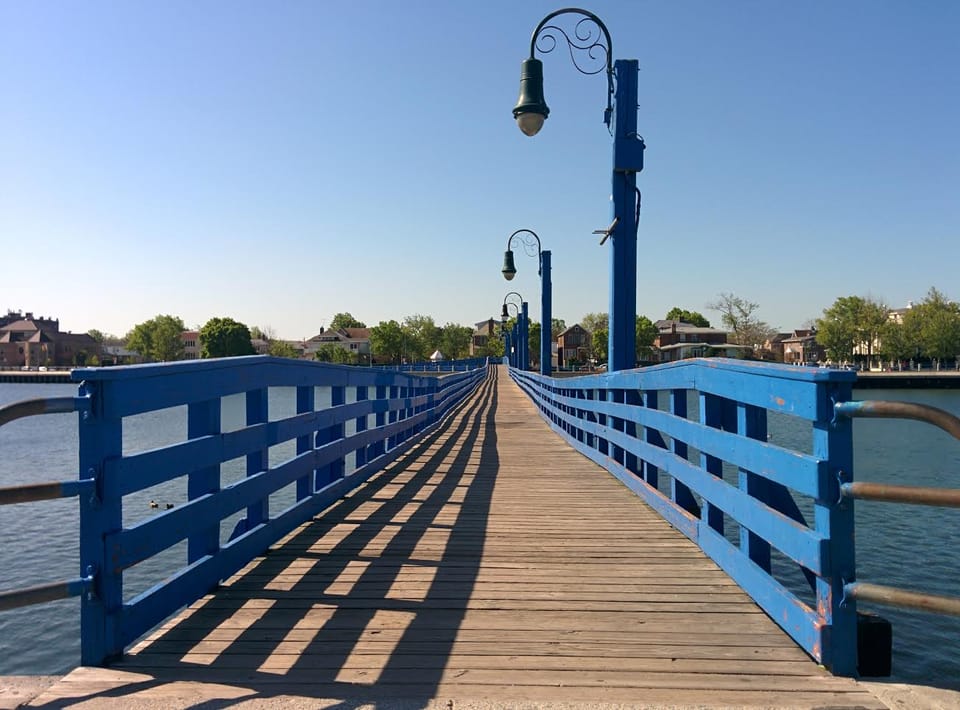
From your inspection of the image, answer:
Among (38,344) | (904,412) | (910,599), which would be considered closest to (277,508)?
(910,599)

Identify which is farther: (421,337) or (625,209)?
(421,337)

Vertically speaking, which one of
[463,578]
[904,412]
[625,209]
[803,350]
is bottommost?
[463,578]

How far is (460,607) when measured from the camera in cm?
397

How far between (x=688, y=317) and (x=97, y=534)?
19252cm

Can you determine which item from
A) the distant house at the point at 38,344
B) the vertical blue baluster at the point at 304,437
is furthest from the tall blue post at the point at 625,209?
the distant house at the point at 38,344

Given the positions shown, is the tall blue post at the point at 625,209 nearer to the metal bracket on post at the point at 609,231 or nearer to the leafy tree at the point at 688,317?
the metal bracket on post at the point at 609,231

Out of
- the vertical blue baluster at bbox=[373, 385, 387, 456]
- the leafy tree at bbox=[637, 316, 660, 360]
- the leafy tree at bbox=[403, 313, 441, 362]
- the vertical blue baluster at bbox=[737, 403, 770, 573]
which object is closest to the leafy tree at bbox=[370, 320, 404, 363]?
the leafy tree at bbox=[403, 313, 441, 362]

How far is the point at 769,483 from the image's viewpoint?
3.89 m

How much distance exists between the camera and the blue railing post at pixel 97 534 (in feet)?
10.1

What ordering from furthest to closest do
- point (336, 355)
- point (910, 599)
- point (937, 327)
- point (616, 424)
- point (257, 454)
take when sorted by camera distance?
point (336, 355), point (937, 327), point (616, 424), point (257, 454), point (910, 599)

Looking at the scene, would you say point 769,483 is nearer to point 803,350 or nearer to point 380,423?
point 380,423

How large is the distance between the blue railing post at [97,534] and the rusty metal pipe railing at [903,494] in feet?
9.72

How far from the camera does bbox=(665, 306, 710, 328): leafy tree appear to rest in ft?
608

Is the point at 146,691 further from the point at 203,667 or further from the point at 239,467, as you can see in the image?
the point at 239,467
